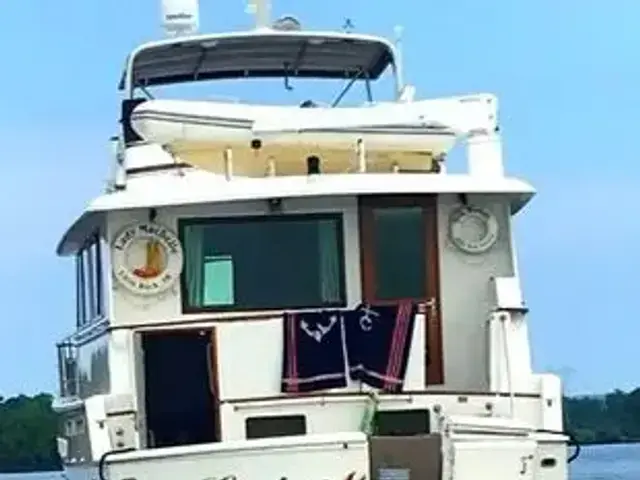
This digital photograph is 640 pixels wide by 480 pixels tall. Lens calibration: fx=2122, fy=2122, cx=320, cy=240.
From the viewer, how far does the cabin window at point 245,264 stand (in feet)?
54.3

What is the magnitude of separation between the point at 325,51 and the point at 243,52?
77 cm

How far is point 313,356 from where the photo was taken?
15.9m

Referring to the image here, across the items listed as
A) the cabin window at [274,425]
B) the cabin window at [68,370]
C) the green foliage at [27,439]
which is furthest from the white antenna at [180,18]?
the green foliage at [27,439]

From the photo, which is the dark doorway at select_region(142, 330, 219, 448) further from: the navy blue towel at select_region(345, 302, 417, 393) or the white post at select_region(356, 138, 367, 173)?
the white post at select_region(356, 138, 367, 173)

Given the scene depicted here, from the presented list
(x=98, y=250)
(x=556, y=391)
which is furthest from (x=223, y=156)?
(x=556, y=391)

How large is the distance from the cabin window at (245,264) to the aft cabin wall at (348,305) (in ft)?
0.33

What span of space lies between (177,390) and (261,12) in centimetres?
435

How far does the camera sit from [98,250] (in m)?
18.3

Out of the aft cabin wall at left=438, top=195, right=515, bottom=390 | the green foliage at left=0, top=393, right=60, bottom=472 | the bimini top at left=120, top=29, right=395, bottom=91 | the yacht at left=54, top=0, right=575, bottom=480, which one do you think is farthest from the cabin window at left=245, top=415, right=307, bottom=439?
the green foliage at left=0, top=393, right=60, bottom=472

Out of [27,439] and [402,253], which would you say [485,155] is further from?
[27,439]

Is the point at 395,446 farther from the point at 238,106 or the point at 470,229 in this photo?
the point at 238,106

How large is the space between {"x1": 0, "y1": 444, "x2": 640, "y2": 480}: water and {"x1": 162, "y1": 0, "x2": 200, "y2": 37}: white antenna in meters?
31.9

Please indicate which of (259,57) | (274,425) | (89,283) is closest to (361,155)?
(274,425)

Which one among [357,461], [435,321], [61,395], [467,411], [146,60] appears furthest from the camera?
[61,395]
